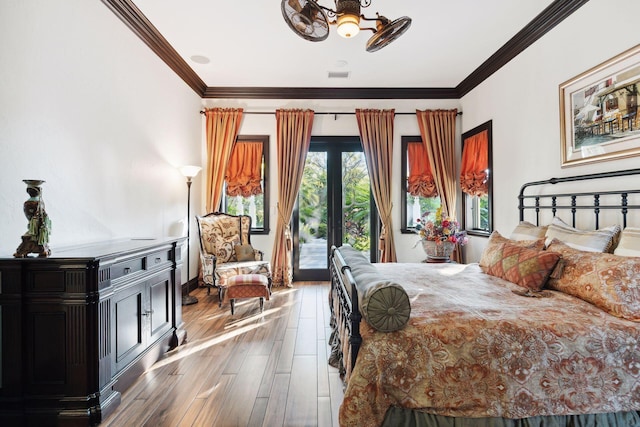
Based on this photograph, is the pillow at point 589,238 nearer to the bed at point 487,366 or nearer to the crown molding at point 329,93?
the bed at point 487,366

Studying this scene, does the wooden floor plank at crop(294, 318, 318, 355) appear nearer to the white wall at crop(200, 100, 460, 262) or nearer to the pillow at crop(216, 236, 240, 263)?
the pillow at crop(216, 236, 240, 263)

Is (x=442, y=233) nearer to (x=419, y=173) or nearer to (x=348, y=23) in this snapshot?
(x=419, y=173)

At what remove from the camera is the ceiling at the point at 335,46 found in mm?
3146

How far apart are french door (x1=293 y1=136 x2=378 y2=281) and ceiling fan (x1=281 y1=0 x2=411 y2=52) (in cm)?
298

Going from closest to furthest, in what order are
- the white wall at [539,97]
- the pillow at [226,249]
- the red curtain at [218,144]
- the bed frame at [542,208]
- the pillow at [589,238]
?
the bed frame at [542,208] < the pillow at [589,238] < the white wall at [539,97] < the pillow at [226,249] < the red curtain at [218,144]

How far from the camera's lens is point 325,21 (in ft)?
7.12

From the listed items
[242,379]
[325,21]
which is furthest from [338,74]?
[242,379]

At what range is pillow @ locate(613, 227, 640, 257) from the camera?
6.75 ft

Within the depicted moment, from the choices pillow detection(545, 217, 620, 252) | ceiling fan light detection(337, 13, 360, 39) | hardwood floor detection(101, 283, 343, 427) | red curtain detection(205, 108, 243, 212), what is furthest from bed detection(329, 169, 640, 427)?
red curtain detection(205, 108, 243, 212)

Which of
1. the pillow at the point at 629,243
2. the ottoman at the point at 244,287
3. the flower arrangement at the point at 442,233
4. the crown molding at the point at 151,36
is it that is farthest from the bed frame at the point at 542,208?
the crown molding at the point at 151,36

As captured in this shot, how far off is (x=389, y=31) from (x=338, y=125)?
3.04m

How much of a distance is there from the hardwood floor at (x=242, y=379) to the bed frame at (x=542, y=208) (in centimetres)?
28

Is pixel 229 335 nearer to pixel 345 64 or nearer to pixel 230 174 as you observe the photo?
pixel 230 174

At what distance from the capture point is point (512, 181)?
12.9ft
